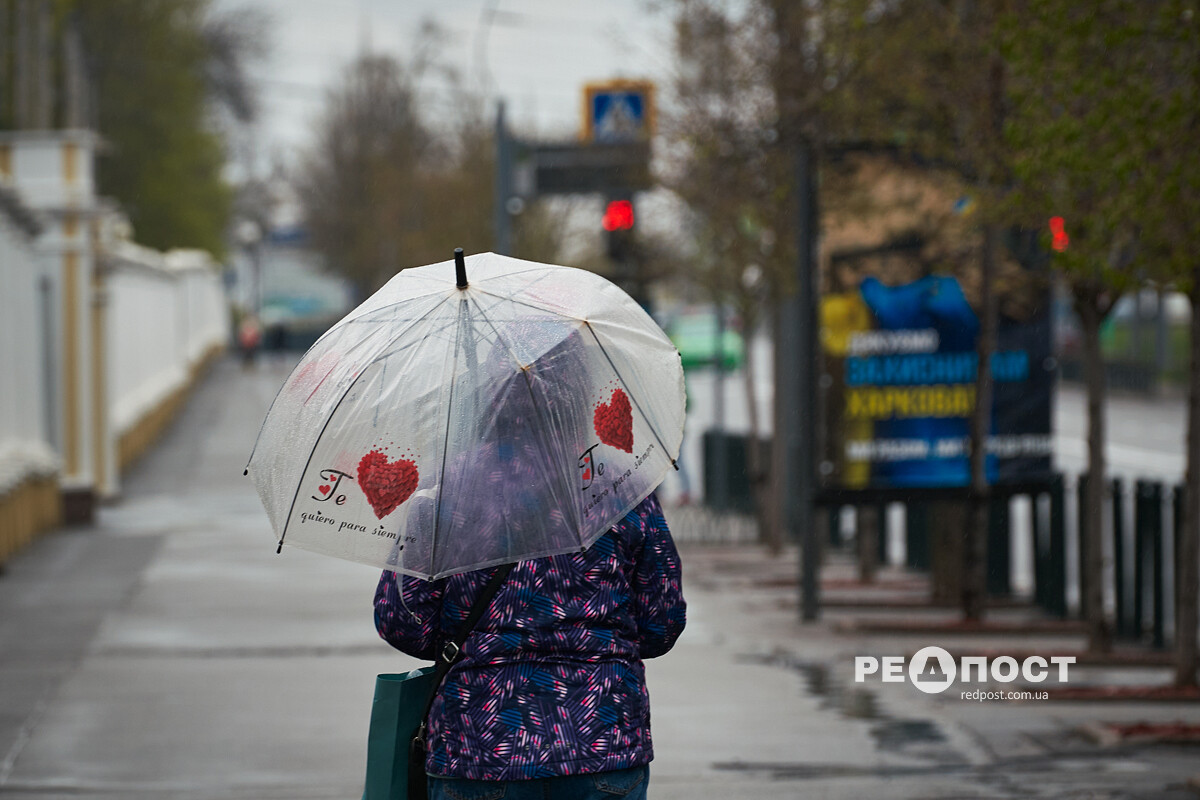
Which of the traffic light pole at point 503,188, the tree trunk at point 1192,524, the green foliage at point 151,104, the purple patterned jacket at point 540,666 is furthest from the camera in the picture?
the green foliage at point 151,104

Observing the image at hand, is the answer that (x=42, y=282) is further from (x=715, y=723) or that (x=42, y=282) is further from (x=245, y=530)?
(x=715, y=723)

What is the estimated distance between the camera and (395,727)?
11.1 ft

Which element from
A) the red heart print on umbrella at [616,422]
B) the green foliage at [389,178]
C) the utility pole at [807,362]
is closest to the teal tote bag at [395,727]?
the red heart print on umbrella at [616,422]

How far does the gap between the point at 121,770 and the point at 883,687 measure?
3.58 meters

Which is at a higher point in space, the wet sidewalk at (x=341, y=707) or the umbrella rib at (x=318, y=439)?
the umbrella rib at (x=318, y=439)

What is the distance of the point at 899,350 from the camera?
1048 cm

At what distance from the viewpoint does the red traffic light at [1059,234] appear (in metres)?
A: 8.10

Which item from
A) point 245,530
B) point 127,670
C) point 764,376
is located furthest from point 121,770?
point 764,376

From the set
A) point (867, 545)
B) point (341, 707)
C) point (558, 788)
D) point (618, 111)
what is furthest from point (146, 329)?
point (558, 788)

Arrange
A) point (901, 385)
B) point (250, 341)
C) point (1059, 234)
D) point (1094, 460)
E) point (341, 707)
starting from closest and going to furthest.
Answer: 1. point (341, 707)
2. point (1059, 234)
3. point (1094, 460)
4. point (901, 385)
5. point (250, 341)

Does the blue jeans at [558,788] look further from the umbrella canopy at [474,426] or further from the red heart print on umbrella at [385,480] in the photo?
the red heart print on umbrella at [385,480]

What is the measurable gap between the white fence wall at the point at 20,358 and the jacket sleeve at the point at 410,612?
1126 centimetres

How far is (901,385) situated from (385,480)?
7504 mm

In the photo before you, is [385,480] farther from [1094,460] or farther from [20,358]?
[20,358]
